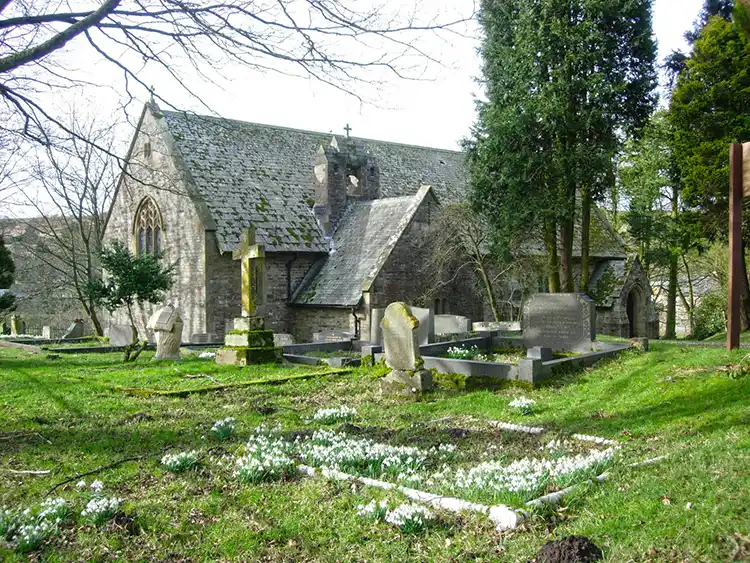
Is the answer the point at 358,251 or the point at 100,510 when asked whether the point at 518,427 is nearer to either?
the point at 100,510

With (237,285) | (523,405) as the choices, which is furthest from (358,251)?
(523,405)

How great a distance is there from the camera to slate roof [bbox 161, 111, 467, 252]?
22734 millimetres

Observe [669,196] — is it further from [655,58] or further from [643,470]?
[643,470]

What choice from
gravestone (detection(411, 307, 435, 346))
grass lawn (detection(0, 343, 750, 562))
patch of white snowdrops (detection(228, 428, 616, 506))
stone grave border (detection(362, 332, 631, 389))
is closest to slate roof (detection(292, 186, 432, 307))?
gravestone (detection(411, 307, 435, 346))

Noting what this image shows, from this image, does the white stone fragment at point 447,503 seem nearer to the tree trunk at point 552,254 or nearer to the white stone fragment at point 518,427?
the white stone fragment at point 518,427

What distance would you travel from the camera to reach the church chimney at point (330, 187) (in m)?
25.0

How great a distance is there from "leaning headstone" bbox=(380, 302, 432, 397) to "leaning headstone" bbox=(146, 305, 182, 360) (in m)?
6.35

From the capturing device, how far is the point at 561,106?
19484 mm

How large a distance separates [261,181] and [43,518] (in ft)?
67.6

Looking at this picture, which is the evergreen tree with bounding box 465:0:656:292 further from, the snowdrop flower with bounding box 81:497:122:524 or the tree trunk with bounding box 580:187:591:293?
the snowdrop flower with bounding box 81:497:122:524

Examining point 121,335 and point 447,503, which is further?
point 121,335

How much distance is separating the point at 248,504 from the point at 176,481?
0.98 m

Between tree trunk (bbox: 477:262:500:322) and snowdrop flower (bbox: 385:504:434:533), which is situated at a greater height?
tree trunk (bbox: 477:262:500:322)

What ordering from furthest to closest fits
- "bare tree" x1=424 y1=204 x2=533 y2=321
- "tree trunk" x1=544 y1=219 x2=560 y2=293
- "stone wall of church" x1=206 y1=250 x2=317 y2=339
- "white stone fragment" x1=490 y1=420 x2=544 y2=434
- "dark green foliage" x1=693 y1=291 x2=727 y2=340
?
1. "dark green foliage" x1=693 y1=291 x2=727 y2=340
2. "bare tree" x1=424 y1=204 x2=533 y2=321
3. "stone wall of church" x1=206 y1=250 x2=317 y2=339
4. "tree trunk" x1=544 y1=219 x2=560 y2=293
5. "white stone fragment" x1=490 y1=420 x2=544 y2=434
